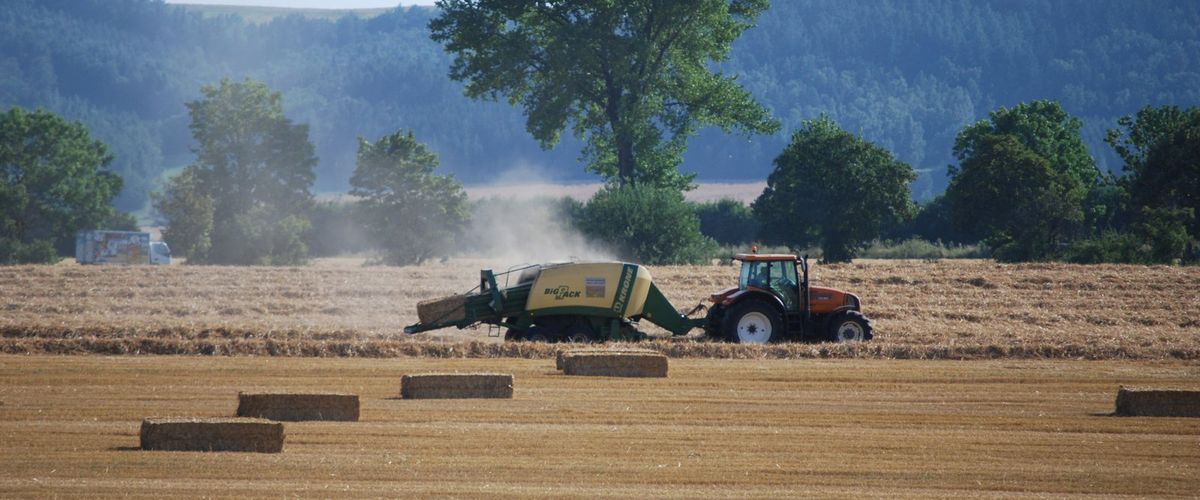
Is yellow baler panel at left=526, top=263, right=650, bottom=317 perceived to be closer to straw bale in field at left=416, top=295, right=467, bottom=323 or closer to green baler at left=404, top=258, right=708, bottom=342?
green baler at left=404, top=258, right=708, bottom=342

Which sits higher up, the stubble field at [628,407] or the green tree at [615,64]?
the green tree at [615,64]

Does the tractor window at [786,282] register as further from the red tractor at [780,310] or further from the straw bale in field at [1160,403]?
the straw bale in field at [1160,403]

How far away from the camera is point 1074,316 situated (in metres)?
31.6

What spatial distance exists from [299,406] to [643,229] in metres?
35.9

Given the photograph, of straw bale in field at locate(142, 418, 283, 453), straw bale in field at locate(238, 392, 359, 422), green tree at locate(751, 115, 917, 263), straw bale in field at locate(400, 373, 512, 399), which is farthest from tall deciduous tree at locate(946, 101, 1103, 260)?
straw bale in field at locate(142, 418, 283, 453)

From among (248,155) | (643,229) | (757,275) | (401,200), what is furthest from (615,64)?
(248,155)

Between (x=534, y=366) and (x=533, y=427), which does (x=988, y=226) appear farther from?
(x=533, y=427)

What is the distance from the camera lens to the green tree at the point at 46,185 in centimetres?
7100

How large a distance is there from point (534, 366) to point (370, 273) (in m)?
21.0

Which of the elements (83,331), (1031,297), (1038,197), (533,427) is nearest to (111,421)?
(533,427)

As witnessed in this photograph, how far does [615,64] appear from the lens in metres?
56.8

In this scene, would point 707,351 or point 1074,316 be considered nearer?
point 707,351

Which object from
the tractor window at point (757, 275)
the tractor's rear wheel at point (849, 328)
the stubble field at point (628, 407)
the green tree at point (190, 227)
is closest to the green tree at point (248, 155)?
the green tree at point (190, 227)

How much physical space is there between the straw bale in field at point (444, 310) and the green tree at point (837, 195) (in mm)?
30504
